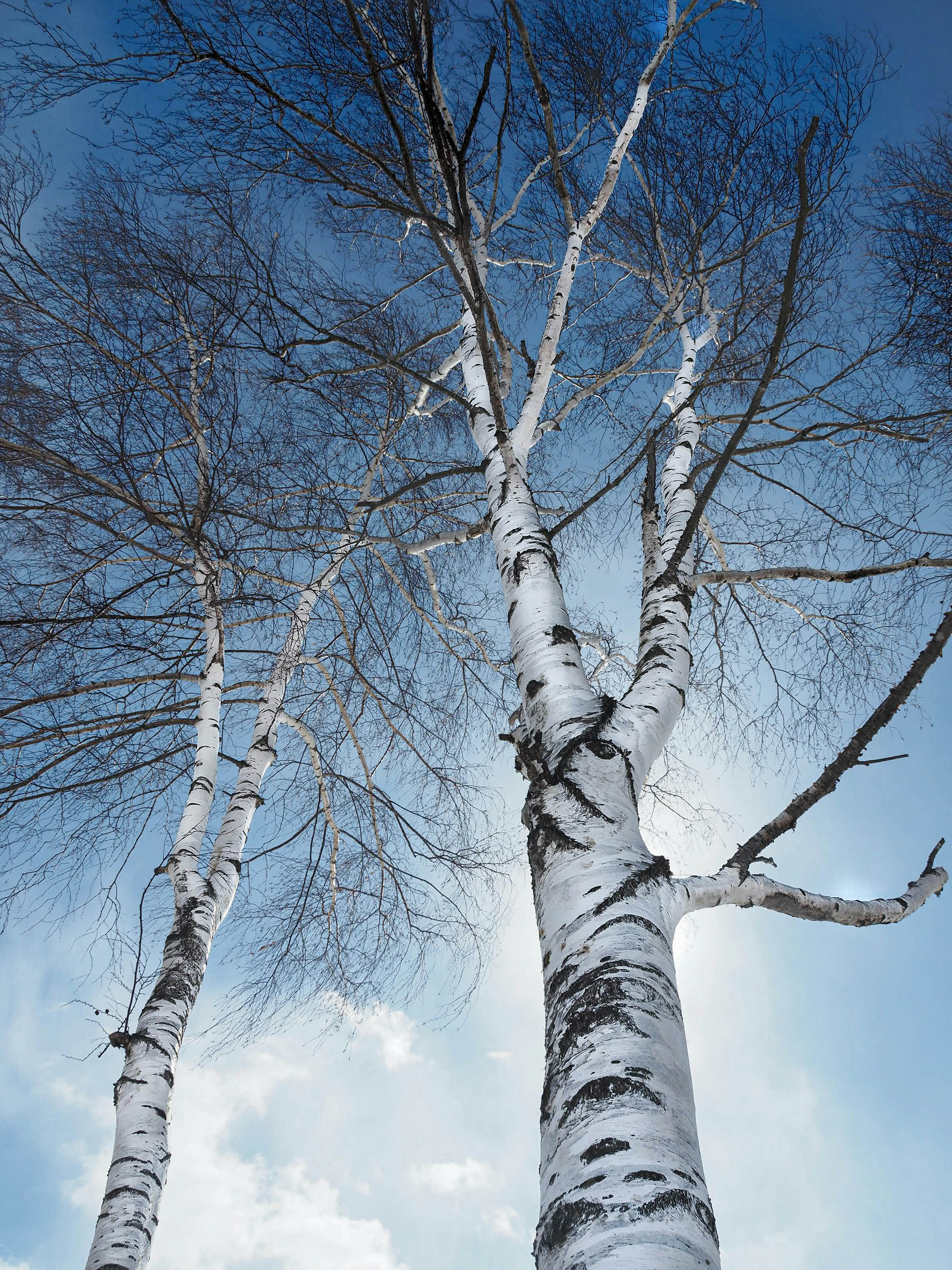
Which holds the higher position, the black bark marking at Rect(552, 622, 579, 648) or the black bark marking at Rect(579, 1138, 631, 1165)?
the black bark marking at Rect(552, 622, 579, 648)

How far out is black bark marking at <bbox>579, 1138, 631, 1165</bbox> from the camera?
1.13 meters

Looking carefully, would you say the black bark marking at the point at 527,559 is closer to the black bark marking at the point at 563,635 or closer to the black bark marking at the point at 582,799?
the black bark marking at the point at 563,635

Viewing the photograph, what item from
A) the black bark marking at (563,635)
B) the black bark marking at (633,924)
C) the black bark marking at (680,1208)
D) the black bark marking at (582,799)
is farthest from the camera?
the black bark marking at (563,635)

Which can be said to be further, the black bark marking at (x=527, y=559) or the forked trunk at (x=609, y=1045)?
the black bark marking at (x=527, y=559)

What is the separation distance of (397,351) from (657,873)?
3707 mm

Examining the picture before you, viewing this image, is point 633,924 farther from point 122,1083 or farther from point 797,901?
point 122,1083

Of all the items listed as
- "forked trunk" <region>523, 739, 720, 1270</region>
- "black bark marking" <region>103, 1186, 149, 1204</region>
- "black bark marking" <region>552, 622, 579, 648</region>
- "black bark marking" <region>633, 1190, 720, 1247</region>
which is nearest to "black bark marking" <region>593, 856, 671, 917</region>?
"forked trunk" <region>523, 739, 720, 1270</region>

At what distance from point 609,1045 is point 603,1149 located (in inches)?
6.7

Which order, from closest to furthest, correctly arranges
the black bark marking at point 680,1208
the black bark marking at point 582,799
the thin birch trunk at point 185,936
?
the black bark marking at point 680,1208
the black bark marking at point 582,799
the thin birch trunk at point 185,936

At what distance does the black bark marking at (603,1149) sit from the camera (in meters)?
1.13

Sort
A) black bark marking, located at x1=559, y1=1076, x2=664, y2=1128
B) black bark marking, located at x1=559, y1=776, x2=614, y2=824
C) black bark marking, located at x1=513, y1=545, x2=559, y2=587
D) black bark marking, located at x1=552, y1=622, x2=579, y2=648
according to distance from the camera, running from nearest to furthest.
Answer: black bark marking, located at x1=559, y1=1076, x2=664, y2=1128 < black bark marking, located at x1=559, y1=776, x2=614, y2=824 < black bark marking, located at x1=552, y1=622, x2=579, y2=648 < black bark marking, located at x1=513, y1=545, x2=559, y2=587

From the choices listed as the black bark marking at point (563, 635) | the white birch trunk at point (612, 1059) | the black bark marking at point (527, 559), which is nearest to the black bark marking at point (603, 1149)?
the white birch trunk at point (612, 1059)

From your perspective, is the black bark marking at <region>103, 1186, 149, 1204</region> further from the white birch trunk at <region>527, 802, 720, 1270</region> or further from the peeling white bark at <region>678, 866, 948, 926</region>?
the peeling white bark at <region>678, 866, 948, 926</region>

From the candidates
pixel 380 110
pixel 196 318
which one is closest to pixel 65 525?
pixel 196 318
